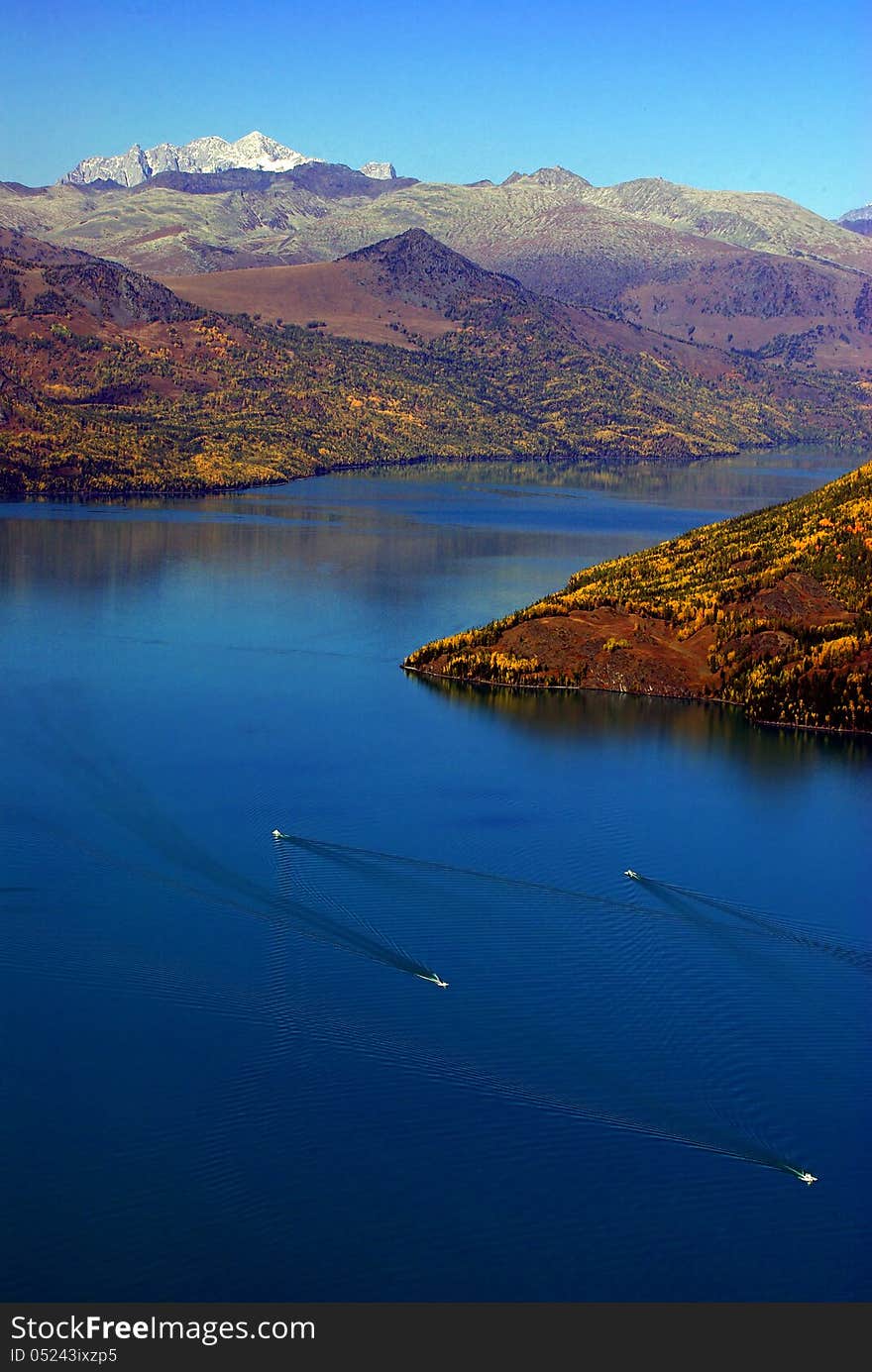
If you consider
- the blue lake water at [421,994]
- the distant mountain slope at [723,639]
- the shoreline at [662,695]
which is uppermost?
the distant mountain slope at [723,639]

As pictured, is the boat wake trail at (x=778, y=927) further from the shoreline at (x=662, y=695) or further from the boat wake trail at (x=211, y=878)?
the shoreline at (x=662, y=695)

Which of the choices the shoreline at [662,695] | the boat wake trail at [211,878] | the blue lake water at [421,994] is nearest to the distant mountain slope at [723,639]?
the shoreline at [662,695]

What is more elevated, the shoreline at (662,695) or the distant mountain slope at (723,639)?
the distant mountain slope at (723,639)

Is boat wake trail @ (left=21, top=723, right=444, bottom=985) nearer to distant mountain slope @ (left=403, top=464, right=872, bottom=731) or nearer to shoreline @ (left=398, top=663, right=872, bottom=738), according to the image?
shoreline @ (left=398, top=663, right=872, bottom=738)

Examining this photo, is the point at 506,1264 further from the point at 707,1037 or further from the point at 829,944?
the point at 829,944

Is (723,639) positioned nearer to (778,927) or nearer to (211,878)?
(778,927)

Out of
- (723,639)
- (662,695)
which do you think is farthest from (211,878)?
(723,639)

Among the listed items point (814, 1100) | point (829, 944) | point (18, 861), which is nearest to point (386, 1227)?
point (814, 1100)
